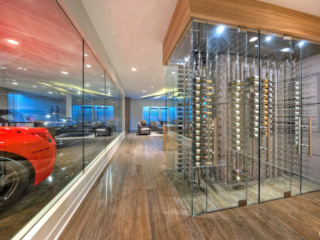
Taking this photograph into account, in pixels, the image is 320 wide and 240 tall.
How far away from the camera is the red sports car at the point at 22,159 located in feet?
2.92

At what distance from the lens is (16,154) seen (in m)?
0.96

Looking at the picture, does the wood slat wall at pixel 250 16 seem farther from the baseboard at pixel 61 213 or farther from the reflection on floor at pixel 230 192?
the baseboard at pixel 61 213

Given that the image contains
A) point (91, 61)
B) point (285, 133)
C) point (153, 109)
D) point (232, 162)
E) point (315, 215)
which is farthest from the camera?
point (153, 109)

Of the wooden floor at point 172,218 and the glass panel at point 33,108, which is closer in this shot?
the glass panel at point 33,108

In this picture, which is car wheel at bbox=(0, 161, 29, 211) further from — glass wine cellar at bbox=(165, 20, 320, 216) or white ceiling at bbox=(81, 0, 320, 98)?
white ceiling at bbox=(81, 0, 320, 98)

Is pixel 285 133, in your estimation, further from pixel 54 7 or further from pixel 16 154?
pixel 54 7

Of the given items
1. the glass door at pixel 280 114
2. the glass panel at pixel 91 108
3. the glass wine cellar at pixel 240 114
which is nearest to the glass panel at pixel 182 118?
the glass wine cellar at pixel 240 114

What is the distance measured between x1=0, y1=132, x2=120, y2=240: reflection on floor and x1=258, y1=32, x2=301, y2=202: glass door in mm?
3017

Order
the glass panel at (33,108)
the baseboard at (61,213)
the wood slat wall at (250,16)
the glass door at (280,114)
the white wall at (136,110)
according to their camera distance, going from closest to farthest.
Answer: the glass panel at (33,108), the baseboard at (61,213), the wood slat wall at (250,16), the glass door at (280,114), the white wall at (136,110)

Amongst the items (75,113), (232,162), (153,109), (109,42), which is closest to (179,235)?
(232,162)

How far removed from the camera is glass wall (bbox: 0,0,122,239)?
0.89 metres

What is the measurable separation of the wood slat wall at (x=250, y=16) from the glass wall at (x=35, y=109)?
4.92ft

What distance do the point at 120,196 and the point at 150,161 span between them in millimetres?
1602

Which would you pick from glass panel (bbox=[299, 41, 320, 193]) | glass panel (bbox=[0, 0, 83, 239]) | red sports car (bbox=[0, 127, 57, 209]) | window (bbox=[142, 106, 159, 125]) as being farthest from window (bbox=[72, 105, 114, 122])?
window (bbox=[142, 106, 159, 125])
